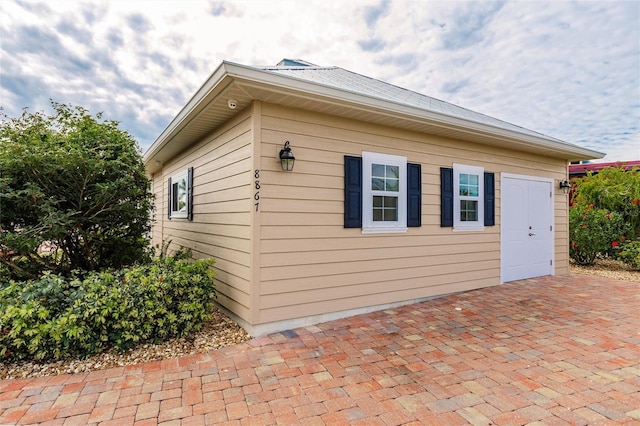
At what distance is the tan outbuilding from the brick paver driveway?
67 cm

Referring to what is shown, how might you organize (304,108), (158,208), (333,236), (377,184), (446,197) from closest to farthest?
(304,108)
(333,236)
(377,184)
(446,197)
(158,208)

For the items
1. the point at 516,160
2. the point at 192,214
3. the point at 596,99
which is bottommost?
the point at 192,214

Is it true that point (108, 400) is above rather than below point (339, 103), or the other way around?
below

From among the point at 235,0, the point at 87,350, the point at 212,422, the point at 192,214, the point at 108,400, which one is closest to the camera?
the point at 212,422

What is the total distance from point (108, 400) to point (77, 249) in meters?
3.01

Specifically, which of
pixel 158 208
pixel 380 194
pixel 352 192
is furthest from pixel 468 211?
pixel 158 208

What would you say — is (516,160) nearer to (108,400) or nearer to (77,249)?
(108,400)

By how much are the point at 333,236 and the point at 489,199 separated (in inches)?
126

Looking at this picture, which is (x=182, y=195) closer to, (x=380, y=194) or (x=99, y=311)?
(x=99, y=311)

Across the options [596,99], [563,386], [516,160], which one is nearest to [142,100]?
[516,160]

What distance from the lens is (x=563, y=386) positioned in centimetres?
244

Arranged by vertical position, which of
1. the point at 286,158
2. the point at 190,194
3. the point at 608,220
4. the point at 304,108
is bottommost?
the point at 608,220

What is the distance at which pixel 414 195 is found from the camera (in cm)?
464

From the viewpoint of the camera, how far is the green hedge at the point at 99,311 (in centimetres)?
274
